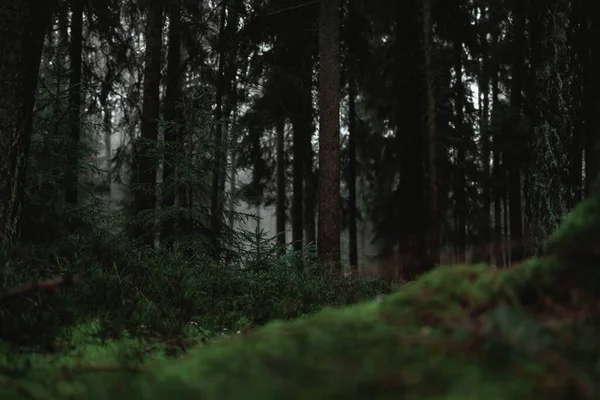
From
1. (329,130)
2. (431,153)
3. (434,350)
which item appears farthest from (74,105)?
(434,350)

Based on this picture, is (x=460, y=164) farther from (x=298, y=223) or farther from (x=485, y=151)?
(x=298, y=223)

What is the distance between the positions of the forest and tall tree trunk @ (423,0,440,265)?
0.19 ft

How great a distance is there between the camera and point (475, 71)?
19578 millimetres

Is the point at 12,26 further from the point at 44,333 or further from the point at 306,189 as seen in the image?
the point at 306,189

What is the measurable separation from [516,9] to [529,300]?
13.2 meters

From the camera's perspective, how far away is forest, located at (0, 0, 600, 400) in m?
1.40

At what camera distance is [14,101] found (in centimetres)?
583

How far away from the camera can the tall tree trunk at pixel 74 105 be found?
978 centimetres

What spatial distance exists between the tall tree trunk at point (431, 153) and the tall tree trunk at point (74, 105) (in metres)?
9.13

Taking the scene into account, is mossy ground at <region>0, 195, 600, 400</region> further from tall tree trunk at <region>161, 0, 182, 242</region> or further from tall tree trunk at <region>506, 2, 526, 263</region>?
tall tree trunk at <region>506, 2, 526, 263</region>

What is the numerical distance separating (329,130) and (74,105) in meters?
5.38

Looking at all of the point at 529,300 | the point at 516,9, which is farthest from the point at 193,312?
the point at 516,9

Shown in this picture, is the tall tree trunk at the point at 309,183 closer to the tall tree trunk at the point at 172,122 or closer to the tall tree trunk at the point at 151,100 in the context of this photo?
the tall tree trunk at the point at 172,122

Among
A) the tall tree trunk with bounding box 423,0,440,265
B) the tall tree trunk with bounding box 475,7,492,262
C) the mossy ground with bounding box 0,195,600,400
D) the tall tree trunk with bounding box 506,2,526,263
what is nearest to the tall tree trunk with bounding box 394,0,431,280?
the tall tree trunk with bounding box 423,0,440,265
